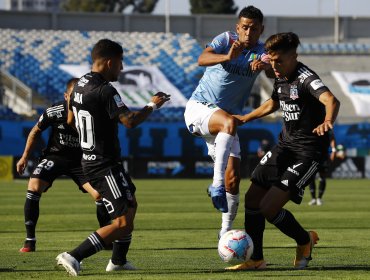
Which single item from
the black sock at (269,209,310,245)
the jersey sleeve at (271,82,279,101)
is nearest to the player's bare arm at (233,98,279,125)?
the jersey sleeve at (271,82,279,101)

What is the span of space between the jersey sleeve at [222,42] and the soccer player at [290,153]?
1.46m

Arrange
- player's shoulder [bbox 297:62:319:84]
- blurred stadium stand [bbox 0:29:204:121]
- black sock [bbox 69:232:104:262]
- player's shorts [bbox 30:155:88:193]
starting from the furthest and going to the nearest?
blurred stadium stand [bbox 0:29:204:121]
player's shorts [bbox 30:155:88:193]
player's shoulder [bbox 297:62:319:84]
black sock [bbox 69:232:104:262]

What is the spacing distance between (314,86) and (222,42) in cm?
218

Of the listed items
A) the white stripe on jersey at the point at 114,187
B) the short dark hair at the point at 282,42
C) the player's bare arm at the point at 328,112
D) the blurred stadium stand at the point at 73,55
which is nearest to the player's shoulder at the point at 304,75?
the short dark hair at the point at 282,42

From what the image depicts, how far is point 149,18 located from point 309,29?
1023cm

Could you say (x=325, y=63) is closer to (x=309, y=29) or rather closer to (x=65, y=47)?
(x=309, y=29)

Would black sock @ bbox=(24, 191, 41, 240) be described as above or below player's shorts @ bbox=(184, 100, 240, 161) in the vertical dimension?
below

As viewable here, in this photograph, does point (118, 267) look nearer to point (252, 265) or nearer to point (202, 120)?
point (252, 265)

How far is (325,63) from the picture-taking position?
5519 centimetres

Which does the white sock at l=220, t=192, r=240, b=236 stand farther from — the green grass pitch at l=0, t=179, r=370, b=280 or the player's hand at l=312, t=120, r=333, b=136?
the player's hand at l=312, t=120, r=333, b=136

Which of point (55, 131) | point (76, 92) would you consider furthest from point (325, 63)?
point (76, 92)

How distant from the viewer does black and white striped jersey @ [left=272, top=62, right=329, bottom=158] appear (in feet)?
31.9

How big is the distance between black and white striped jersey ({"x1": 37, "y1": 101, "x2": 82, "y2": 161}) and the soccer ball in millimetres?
3393

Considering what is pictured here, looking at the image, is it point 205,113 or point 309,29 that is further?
point 309,29
